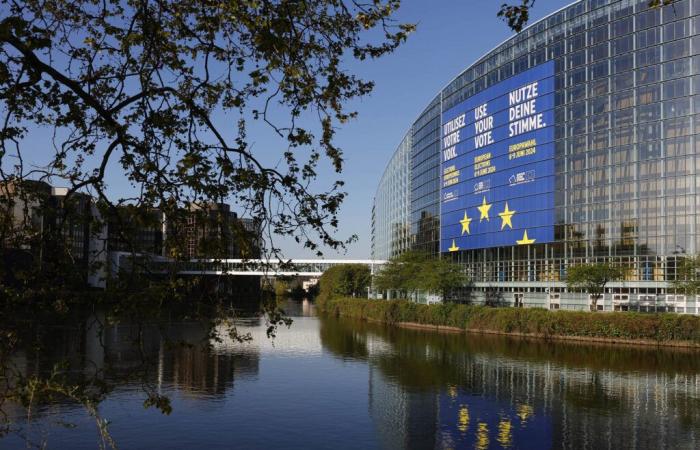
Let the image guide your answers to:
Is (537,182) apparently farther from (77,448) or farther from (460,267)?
(77,448)

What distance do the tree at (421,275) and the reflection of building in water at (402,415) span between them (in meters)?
62.3

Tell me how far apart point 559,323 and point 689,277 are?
54.0 ft

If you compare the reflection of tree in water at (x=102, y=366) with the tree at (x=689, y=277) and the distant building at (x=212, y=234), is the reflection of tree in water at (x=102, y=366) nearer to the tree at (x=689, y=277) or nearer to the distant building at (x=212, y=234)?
the distant building at (x=212, y=234)

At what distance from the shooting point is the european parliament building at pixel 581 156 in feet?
305

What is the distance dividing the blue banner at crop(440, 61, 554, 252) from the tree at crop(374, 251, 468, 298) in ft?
24.4

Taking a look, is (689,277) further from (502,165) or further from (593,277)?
(502,165)

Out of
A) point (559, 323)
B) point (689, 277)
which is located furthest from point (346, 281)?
point (689, 277)

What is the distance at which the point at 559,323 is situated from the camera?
88562 millimetres

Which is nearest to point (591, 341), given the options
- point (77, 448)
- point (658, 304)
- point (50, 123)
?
point (658, 304)

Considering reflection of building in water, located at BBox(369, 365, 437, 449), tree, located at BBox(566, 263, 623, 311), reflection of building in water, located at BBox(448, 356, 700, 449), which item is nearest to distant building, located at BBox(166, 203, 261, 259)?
reflection of building in water, located at BBox(369, 365, 437, 449)

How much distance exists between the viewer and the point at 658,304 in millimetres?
92750

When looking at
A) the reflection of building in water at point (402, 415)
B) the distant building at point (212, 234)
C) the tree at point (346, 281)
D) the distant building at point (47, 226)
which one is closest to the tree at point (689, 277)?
the reflection of building in water at point (402, 415)

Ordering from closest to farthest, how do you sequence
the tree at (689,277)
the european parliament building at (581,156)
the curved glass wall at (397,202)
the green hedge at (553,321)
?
the green hedge at (553,321) < the tree at (689,277) < the european parliament building at (581,156) < the curved glass wall at (397,202)

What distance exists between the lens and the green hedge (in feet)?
263
